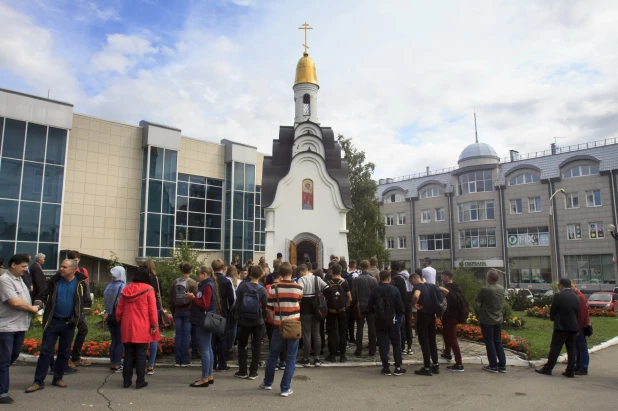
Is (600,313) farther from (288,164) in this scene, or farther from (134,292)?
(134,292)

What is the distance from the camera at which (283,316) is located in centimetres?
670

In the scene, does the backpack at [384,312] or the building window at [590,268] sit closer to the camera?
the backpack at [384,312]

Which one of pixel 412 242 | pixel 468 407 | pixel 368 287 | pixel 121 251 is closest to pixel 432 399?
pixel 468 407

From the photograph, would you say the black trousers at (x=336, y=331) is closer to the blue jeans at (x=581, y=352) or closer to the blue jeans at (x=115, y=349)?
the blue jeans at (x=115, y=349)

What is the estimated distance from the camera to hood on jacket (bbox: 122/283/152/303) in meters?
6.51

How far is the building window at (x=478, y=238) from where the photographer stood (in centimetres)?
4406

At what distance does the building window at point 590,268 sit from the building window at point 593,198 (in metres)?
4.41

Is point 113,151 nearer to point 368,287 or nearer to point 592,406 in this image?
point 368,287

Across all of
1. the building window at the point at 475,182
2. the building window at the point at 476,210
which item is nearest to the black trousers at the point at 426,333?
the building window at the point at 476,210

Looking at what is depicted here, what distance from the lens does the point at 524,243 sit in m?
41.8

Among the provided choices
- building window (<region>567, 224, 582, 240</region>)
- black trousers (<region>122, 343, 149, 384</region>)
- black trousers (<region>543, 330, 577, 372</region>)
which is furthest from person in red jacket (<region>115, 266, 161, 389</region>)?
building window (<region>567, 224, 582, 240</region>)

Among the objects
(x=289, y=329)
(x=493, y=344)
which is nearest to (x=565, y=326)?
(x=493, y=344)

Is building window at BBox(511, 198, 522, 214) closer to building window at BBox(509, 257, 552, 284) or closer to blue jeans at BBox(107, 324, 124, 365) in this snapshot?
building window at BBox(509, 257, 552, 284)

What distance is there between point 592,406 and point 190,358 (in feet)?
22.5
